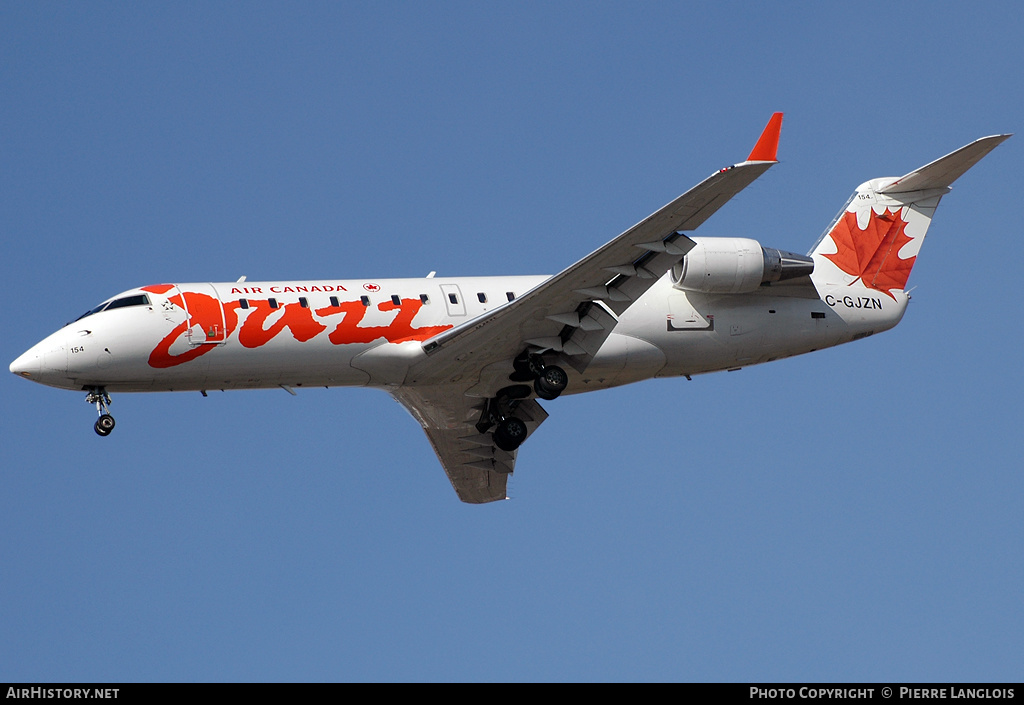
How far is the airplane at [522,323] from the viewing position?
2369 cm

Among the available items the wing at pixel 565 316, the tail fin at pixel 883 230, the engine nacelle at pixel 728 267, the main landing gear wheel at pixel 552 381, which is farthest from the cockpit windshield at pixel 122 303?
the tail fin at pixel 883 230

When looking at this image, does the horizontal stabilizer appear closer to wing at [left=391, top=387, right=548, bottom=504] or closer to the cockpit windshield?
wing at [left=391, top=387, right=548, bottom=504]

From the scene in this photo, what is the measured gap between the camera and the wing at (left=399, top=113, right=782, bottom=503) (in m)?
22.3

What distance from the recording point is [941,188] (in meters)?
28.7

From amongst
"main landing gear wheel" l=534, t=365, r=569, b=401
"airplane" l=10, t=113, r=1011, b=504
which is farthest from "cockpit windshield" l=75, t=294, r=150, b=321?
"main landing gear wheel" l=534, t=365, r=569, b=401

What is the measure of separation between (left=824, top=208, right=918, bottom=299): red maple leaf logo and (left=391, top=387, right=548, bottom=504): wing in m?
6.84

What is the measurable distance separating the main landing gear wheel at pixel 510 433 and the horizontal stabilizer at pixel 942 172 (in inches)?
353

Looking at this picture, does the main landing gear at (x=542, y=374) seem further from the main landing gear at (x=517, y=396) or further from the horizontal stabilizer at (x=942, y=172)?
the horizontal stabilizer at (x=942, y=172)

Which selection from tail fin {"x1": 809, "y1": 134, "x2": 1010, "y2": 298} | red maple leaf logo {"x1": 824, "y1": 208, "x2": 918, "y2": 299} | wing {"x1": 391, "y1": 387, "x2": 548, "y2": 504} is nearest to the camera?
wing {"x1": 391, "y1": 387, "x2": 548, "y2": 504}

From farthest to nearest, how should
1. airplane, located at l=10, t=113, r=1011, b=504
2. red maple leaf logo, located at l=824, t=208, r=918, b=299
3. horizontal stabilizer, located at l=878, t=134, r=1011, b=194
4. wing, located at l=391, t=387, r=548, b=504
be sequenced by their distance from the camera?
red maple leaf logo, located at l=824, t=208, r=918, b=299 → wing, located at l=391, t=387, r=548, b=504 → horizontal stabilizer, located at l=878, t=134, r=1011, b=194 → airplane, located at l=10, t=113, r=1011, b=504

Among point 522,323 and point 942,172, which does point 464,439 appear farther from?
point 942,172

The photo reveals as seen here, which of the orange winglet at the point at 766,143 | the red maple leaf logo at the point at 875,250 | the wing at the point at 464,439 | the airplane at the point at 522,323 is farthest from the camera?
the red maple leaf logo at the point at 875,250

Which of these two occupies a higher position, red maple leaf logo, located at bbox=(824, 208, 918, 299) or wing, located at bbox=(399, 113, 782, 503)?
red maple leaf logo, located at bbox=(824, 208, 918, 299)
